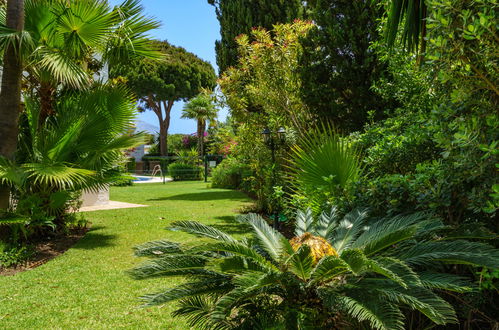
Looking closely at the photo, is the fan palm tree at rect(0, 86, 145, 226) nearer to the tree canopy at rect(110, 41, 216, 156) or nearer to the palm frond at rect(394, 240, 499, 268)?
the palm frond at rect(394, 240, 499, 268)

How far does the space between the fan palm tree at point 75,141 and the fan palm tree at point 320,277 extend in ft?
12.1

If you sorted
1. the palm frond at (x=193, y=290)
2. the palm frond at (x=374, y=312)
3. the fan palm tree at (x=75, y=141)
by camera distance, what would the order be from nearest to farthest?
the palm frond at (x=374, y=312) → the palm frond at (x=193, y=290) → the fan palm tree at (x=75, y=141)

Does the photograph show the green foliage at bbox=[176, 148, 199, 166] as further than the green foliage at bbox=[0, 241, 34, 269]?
Yes

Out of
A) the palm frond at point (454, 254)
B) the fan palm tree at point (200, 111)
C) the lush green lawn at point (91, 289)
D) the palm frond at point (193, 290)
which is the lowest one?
the lush green lawn at point (91, 289)

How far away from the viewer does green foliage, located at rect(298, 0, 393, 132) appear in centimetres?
773

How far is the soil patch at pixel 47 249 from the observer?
5324 millimetres

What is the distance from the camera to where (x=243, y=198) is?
14070 millimetres

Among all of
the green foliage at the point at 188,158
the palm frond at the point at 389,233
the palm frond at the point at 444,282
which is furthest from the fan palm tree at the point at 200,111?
the palm frond at the point at 444,282

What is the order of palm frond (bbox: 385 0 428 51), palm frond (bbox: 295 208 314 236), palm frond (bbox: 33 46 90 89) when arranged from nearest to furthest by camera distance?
palm frond (bbox: 295 208 314 236), palm frond (bbox: 385 0 428 51), palm frond (bbox: 33 46 90 89)

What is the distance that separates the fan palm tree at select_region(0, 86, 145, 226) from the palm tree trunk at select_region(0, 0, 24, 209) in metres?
0.25

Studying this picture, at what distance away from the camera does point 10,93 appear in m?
5.67

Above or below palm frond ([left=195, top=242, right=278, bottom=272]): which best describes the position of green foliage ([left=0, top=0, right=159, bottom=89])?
above

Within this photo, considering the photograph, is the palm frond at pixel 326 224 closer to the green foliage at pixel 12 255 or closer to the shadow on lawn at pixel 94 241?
the green foliage at pixel 12 255

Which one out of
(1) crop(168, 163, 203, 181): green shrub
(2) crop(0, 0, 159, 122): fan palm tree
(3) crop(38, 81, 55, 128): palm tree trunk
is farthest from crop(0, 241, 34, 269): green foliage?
(1) crop(168, 163, 203, 181): green shrub
